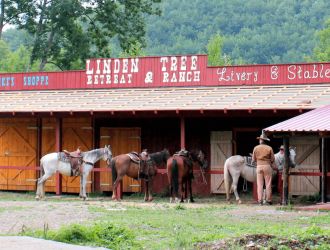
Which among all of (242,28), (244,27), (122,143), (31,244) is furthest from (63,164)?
(244,27)

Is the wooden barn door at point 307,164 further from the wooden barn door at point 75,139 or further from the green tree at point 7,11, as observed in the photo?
the green tree at point 7,11

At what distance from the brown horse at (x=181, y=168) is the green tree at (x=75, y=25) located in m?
21.7

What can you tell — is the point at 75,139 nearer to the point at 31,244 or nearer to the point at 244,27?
the point at 31,244

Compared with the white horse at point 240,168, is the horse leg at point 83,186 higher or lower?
lower

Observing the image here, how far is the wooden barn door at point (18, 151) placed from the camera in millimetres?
28219

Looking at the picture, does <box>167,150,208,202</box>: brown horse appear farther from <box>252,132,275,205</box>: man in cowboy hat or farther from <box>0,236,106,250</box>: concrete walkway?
<box>0,236,106,250</box>: concrete walkway

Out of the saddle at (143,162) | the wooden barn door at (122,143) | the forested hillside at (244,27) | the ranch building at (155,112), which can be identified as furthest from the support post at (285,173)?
the forested hillside at (244,27)

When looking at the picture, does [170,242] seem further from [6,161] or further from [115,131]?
[6,161]

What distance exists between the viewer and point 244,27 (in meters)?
97.6

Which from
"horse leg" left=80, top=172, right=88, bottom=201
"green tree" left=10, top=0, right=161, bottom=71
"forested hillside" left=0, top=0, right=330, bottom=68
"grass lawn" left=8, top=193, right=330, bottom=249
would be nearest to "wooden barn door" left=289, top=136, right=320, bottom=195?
"grass lawn" left=8, top=193, right=330, bottom=249

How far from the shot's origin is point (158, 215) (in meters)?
18.1

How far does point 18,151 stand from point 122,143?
3576 millimetres

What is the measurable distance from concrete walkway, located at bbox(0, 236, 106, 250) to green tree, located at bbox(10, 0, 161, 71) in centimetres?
3330

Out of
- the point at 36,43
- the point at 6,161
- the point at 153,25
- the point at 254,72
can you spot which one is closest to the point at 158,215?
the point at 254,72
